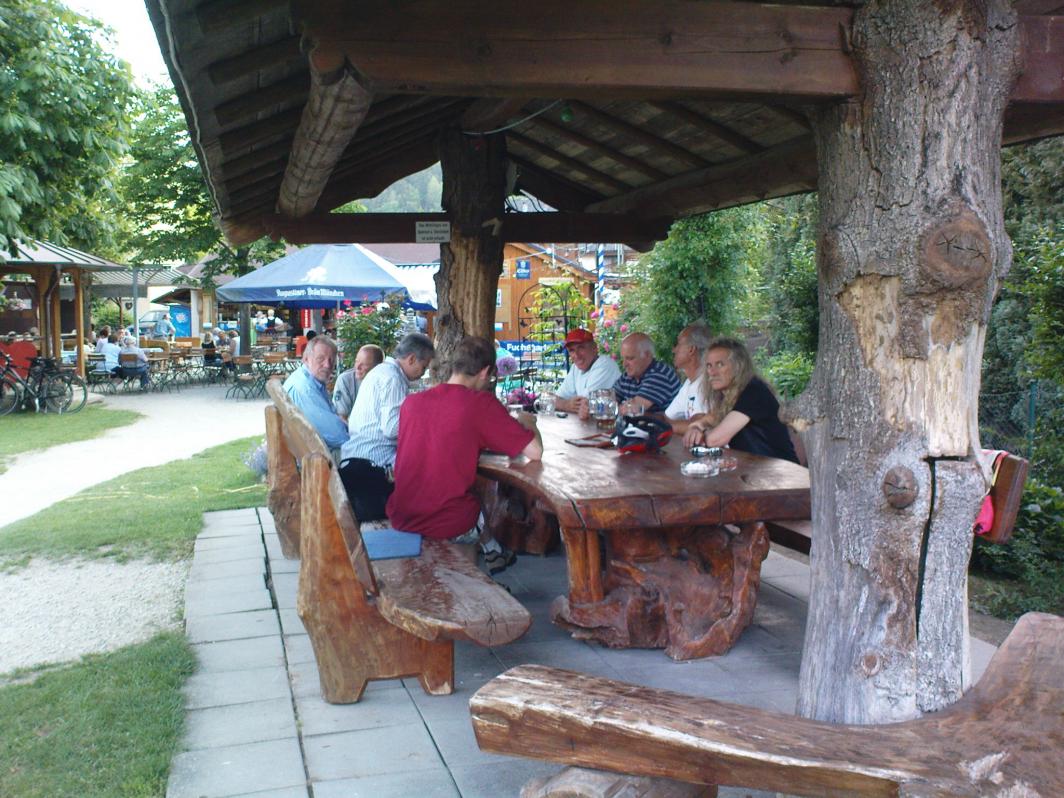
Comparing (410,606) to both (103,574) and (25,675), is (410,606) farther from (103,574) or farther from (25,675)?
(103,574)

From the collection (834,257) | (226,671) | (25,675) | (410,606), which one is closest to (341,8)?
(834,257)

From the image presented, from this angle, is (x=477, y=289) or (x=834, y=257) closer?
(x=834, y=257)

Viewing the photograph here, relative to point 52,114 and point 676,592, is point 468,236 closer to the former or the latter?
point 676,592

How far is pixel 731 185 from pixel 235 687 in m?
4.53

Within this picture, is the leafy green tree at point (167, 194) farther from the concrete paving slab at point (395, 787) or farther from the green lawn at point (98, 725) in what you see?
the concrete paving slab at point (395, 787)

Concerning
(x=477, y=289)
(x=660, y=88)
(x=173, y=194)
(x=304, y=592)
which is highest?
(x=173, y=194)

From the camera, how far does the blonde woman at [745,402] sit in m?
4.96

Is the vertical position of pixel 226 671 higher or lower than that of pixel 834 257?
lower

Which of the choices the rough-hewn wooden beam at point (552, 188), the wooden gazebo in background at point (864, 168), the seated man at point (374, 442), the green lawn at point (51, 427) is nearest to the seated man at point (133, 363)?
the green lawn at point (51, 427)

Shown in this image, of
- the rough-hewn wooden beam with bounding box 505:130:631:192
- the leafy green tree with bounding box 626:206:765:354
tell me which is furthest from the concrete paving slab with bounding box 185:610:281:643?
the leafy green tree with bounding box 626:206:765:354

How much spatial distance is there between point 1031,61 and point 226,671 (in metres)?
3.59

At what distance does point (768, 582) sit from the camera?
5371 millimetres

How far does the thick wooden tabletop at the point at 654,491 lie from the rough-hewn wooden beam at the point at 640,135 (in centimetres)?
275

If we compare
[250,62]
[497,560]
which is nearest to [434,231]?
[497,560]
